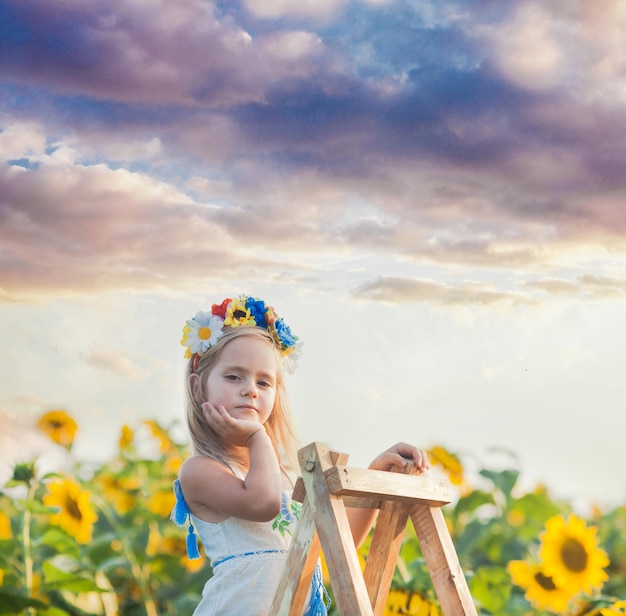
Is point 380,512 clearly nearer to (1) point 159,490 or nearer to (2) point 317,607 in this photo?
(2) point 317,607

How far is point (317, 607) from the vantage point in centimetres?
169

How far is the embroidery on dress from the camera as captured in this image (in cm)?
170

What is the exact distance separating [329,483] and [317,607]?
367 millimetres

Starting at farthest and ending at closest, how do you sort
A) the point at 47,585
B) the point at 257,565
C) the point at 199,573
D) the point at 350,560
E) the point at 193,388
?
the point at 199,573 → the point at 47,585 → the point at 193,388 → the point at 257,565 → the point at 350,560

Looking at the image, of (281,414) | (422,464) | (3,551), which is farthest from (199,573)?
(422,464)

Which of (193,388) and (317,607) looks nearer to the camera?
(317,607)

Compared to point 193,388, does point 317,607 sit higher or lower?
lower

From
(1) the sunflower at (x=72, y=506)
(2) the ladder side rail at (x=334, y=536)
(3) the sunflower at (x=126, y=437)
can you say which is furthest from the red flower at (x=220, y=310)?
(3) the sunflower at (x=126, y=437)

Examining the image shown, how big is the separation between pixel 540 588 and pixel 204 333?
1093mm

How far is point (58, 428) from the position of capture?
2.93 metres

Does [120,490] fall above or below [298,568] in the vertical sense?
above

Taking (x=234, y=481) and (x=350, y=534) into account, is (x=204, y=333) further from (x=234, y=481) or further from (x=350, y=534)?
(x=350, y=534)

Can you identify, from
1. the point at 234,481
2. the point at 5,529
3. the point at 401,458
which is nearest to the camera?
the point at 234,481

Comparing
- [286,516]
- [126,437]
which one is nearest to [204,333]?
[286,516]
